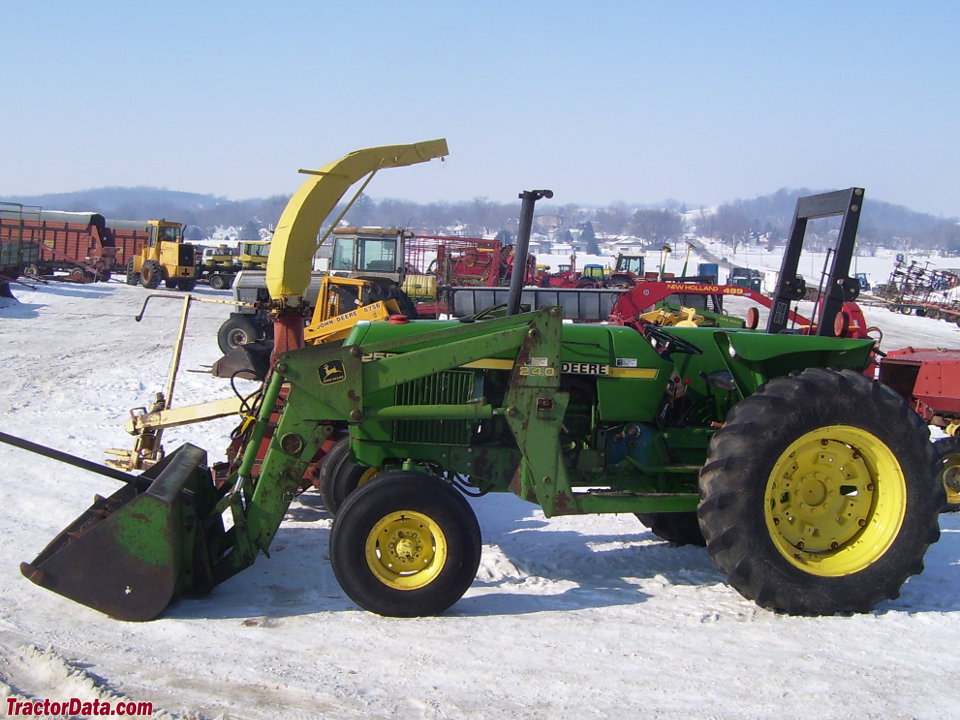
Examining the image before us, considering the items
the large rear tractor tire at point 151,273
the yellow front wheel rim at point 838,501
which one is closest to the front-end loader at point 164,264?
the large rear tractor tire at point 151,273

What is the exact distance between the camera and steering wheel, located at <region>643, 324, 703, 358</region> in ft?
18.8

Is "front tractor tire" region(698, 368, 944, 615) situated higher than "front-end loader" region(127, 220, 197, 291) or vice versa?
"front tractor tire" region(698, 368, 944, 615)

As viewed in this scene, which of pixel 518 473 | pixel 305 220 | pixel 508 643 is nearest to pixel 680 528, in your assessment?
pixel 518 473

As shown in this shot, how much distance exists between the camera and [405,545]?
4.86m

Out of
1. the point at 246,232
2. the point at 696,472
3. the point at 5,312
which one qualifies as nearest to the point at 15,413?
the point at 696,472

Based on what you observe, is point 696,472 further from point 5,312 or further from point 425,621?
point 5,312

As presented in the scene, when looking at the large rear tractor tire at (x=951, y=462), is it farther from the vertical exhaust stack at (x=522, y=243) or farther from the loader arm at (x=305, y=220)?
the loader arm at (x=305, y=220)

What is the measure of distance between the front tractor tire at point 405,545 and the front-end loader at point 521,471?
0.04 ft

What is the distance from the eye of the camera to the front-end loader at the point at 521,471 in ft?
15.6

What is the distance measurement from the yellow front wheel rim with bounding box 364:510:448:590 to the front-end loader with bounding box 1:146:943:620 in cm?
1

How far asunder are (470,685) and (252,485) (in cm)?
187

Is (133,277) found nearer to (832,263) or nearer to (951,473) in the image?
(951,473)

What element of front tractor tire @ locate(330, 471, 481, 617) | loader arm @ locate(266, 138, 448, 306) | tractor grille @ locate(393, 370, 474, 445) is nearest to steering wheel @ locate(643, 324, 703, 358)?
tractor grille @ locate(393, 370, 474, 445)

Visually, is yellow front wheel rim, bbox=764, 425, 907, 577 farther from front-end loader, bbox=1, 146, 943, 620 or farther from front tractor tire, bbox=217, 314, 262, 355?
front tractor tire, bbox=217, 314, 262, 355
